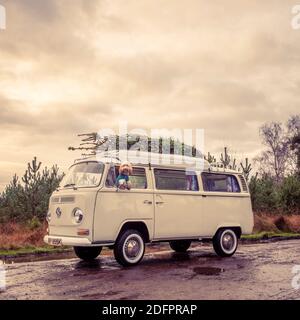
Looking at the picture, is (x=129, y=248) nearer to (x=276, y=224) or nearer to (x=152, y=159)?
(x=152, y=159)

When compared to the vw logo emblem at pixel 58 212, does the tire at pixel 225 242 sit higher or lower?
lower

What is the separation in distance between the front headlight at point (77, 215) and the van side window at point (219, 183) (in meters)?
3.62

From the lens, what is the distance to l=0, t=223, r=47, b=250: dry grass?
12218 millimetres

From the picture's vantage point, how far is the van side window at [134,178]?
8633 millimetres

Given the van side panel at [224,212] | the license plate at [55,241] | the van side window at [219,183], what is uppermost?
the van side window at [219,183]

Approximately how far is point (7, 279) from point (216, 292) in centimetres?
393

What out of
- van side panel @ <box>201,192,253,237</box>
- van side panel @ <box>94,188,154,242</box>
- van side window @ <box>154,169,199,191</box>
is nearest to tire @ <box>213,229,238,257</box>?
van side panel @ <box>201,192,253,237</box>

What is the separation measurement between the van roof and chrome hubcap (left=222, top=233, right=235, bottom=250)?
1791mm

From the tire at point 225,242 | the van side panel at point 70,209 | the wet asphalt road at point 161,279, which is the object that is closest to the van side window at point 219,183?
the tire at point 225,242

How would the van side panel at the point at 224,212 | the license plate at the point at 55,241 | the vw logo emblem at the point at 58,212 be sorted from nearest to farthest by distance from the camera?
the license plate at the point at 55,241 < the vw logo emblem at the point at 58,212 < the van side panel at the point at 224,212

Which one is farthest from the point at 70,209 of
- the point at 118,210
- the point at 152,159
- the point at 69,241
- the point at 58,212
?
the point at 152,159

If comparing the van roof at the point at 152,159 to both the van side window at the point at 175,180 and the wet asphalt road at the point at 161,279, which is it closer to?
the van side window at the point at 175,180

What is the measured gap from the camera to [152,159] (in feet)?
31.6

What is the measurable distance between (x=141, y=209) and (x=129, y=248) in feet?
2.95
